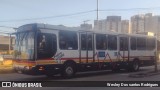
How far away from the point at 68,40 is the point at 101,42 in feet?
10.6

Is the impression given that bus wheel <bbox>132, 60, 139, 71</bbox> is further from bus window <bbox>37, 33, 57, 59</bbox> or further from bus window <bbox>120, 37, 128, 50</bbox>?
bus window <bbox>37, 33, 57, 59</bbox>

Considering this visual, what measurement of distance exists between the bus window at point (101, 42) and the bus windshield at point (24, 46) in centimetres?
536

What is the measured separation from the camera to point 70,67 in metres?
18.8

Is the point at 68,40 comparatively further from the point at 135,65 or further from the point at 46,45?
the point at 135,65

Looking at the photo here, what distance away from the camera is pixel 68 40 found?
18938 mm

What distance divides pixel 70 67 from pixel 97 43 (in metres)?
3.05

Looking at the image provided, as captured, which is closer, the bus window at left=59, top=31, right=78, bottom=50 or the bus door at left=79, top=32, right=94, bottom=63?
the bus window at left=59, top=31, right=78, bottom=50

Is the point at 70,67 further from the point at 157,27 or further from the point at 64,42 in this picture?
the point at 157,27

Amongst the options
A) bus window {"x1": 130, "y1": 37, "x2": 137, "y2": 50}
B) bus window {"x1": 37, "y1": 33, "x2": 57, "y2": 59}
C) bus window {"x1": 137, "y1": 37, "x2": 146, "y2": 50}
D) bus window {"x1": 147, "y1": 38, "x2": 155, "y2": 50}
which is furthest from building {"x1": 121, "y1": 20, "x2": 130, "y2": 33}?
bus window {"x1": 37, "y1": 33, "x2": 57, "y2": 59}

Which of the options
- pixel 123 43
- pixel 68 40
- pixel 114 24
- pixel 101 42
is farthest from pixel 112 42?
pixel 114 24

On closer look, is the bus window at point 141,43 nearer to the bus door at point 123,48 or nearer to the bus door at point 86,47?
the bus door at point 123,48

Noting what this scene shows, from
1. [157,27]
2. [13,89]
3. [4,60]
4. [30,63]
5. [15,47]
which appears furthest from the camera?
[157,27]

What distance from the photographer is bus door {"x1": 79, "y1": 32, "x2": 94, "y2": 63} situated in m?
19.7

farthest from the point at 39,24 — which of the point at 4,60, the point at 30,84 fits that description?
the point at 4,60
